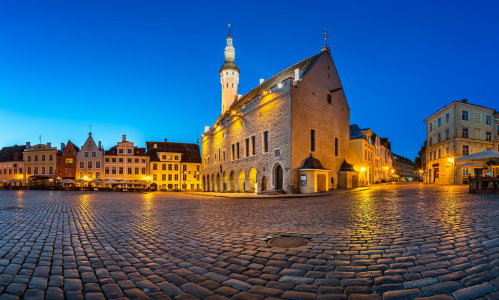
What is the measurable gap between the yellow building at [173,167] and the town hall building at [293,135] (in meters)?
26.6

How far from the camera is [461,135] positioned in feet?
136

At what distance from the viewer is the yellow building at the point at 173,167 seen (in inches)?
2509

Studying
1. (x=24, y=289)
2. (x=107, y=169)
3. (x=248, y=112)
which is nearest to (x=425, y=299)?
(x=24, y=289)

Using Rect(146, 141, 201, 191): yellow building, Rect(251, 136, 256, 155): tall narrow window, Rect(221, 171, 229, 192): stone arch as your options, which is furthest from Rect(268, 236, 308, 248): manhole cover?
Rect(146, 141, 201, 191): yellow building

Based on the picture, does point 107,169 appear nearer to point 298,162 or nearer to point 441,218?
point 298,162

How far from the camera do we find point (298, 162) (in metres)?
28.3

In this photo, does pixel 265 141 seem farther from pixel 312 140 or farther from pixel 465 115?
pixel 465 115

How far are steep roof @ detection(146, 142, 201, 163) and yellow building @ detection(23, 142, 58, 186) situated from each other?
19.6 meters

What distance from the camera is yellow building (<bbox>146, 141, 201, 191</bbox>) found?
6372 centimetres

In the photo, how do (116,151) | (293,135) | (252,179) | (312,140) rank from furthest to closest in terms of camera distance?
1. (116,151)
2. (252,179)
3. (312,140)
4. (293,135)

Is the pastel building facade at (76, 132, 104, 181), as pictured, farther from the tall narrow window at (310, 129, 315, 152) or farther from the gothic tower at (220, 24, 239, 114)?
the tall narrow window at (310, 129, 315, 152)

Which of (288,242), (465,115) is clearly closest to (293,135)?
(288,242)

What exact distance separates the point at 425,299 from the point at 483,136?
52052mm

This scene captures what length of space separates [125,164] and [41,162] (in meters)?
18.3
